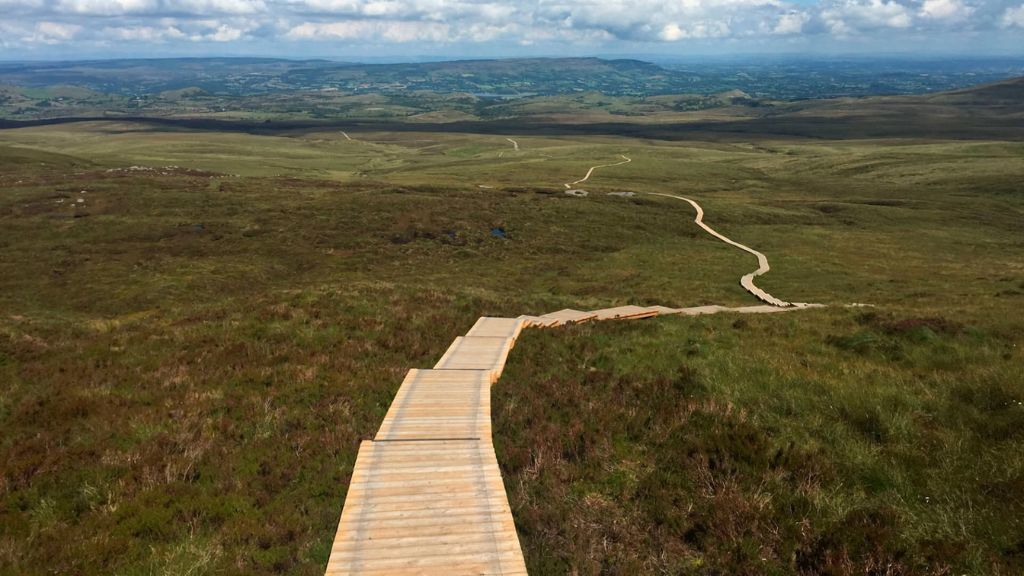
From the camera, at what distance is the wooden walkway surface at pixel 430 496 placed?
8.59 m

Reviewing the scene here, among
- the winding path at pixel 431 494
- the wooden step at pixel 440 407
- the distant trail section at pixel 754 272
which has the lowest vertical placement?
the distant trail section at pixel 754 272

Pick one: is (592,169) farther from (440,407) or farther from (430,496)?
(430,496)

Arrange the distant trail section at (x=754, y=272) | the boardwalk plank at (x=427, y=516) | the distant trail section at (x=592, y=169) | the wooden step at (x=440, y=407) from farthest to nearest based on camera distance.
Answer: the distant trail section at (x=592, y=169), the distant trail section at (x=754, y=272), the wooden step at (x=440, y=407), the boardwalk plank at (x=427, y=516)

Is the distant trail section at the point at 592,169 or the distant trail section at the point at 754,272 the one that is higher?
the distant trail section at the point at 592,169

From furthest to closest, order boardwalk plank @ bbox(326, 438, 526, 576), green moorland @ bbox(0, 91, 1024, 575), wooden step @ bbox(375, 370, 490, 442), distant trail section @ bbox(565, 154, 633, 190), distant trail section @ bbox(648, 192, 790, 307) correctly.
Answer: distant trail section @ bbox(565, 154, 633, 190) → distant trail section @ bbox(648, 192, 790, 307) → wooden step @ bbox(375, 370, 490, 442) → green moorland @ bbox(0, 91, 1024, 575) → boardwalk plank @ bbox(326, 438, 526, 576)

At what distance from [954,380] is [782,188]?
384 feet

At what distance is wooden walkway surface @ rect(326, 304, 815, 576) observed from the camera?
8.59m

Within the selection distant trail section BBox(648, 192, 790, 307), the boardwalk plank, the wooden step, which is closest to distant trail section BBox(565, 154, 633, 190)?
distant trail section BBox(648, 192, 790, 307)

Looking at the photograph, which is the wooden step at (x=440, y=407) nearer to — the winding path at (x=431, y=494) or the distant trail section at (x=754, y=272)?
the winding path at (x=431, y=494)

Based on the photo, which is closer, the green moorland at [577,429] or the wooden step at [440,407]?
the green moorland at [577,429]

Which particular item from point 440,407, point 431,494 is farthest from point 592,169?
point 431,494

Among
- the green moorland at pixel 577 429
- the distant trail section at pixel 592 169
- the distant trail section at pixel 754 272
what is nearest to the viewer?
the green moorland at pixel 577 429

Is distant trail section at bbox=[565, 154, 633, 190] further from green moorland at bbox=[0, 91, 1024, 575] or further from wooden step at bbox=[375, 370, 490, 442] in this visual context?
wooden step at bbox=[375, 370, 490, 442]

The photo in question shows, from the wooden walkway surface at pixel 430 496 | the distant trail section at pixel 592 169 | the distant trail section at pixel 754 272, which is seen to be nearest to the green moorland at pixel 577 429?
the wooden walkway surface at pixel 430 496
